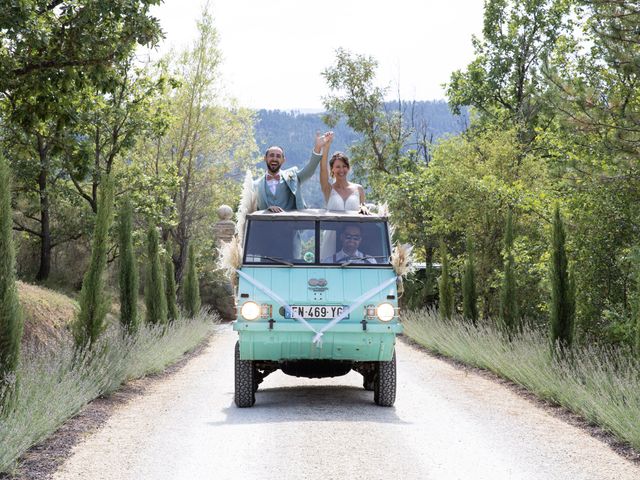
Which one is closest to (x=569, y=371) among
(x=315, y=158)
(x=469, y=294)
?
(x=315, y=158)

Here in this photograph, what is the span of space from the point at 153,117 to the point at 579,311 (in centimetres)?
1791

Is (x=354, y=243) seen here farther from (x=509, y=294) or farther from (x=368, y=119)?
(x=368, y=119)

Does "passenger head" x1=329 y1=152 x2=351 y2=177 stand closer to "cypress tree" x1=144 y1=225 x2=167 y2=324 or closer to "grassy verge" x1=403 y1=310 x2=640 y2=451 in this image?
"grassy verge" x1=403 y1=310 x2=640 y2=451

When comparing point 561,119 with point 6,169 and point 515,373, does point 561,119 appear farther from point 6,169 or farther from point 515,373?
point 6,169

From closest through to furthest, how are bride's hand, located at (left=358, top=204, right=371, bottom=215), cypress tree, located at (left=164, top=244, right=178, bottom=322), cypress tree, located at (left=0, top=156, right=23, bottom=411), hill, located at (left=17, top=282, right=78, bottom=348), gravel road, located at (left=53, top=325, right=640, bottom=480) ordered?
1. gravel road, located at (left=53, top=325, right=640, bottom=480)
2. cypress tree, located at (left=0, top=156, right=23, bottom=411)
3. bride's hand, located at (left=358, top=204, right=371, bottom=215)
4. hill, located at (left=17, top=282, right=78, bottom=348)
5. cypress tree, located at (left=164, top=244, right=178, bottom=322)

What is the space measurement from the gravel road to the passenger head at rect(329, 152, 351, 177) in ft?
9.91

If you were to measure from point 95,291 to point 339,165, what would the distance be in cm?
427

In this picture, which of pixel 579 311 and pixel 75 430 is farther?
pixel 579 311

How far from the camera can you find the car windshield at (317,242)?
424 inches

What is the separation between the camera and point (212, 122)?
1556 inches

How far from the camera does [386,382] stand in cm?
1076

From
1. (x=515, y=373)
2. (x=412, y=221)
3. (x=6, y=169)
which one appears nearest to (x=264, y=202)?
(x=6, y=169)

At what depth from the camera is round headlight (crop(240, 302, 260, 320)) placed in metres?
10.1

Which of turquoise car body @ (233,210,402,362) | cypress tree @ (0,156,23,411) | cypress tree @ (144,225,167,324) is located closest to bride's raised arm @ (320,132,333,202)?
turquoise car body @ (233,210,402,362)
